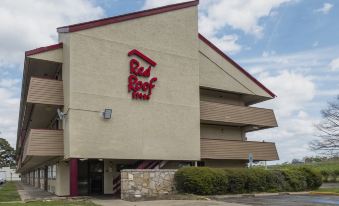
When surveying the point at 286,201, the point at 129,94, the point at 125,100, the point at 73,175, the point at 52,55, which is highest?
the point at 52,55

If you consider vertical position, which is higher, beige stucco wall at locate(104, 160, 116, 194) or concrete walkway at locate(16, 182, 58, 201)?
beige stucco wall at locate(104, 160, 116, 194)

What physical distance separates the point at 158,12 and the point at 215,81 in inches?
294

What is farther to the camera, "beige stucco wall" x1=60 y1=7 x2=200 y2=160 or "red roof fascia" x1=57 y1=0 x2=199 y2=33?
"red roof fascia" x1=57 y1=0 x2=199 y2=33

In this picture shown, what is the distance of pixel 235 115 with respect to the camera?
33219mm

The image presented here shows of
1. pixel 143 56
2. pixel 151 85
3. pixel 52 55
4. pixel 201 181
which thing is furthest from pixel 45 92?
pixel 201 181

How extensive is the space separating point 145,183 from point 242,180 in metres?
5.77

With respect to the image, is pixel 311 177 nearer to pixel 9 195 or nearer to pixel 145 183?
pixel 145 183

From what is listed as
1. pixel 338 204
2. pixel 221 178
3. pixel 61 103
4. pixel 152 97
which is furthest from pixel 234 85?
pixel 338 204

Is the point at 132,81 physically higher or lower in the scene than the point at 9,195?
higher

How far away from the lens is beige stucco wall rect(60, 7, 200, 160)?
79.8 feet

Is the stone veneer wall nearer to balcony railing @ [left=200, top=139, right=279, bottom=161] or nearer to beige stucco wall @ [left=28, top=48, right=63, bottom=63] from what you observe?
balcony railing @ [left=200, top=139, right=279, bottom=161]

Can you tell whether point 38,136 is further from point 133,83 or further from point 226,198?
point 226,198

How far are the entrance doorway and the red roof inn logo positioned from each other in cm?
543

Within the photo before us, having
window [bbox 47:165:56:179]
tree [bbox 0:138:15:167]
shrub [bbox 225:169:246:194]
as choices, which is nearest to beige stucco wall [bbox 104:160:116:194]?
window [bbox 47:165:56:179]
